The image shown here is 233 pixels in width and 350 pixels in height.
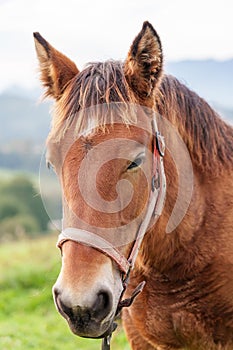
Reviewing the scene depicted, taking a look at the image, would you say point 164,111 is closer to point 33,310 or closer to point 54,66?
point 54,66

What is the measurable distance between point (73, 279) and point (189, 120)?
157cm

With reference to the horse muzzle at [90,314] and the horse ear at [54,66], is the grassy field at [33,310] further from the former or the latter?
the horse muzzle at [90,314]

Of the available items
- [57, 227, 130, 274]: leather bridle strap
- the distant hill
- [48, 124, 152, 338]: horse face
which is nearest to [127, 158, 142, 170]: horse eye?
[48, 124, 152, 338]: horse face

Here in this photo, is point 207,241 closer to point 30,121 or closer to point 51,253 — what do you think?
point 51,253

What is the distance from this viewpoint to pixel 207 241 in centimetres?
377

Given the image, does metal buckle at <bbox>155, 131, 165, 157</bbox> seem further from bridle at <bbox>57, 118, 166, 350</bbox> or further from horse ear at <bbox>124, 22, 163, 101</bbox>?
horse ear at <bbox>124, 22, 163, 101</bbox>

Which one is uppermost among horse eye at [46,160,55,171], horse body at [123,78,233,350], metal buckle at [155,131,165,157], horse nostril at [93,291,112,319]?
metal buckle at [155,131,165,157]

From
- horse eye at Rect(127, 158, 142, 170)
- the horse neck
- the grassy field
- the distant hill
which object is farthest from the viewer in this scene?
the distant hill

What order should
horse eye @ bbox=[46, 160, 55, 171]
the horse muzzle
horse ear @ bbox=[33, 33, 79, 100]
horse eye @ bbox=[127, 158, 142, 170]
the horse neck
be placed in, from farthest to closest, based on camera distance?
the horse neck
horse ear @ bbox=[33, 33, 79, 100]
horse eye @ bbox=[46, 160, 55, 171]
horse eye @ bbox=[127, 158, 142, 170]
the horse muzzle

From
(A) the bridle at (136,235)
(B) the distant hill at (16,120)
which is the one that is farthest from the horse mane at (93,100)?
(B) the distant hill at (16,120)

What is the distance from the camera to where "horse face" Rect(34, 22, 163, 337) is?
282cm

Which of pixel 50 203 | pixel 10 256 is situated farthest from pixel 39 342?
pixel 10 256

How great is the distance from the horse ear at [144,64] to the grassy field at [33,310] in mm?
2415

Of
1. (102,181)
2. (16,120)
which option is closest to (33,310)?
(102,181)
